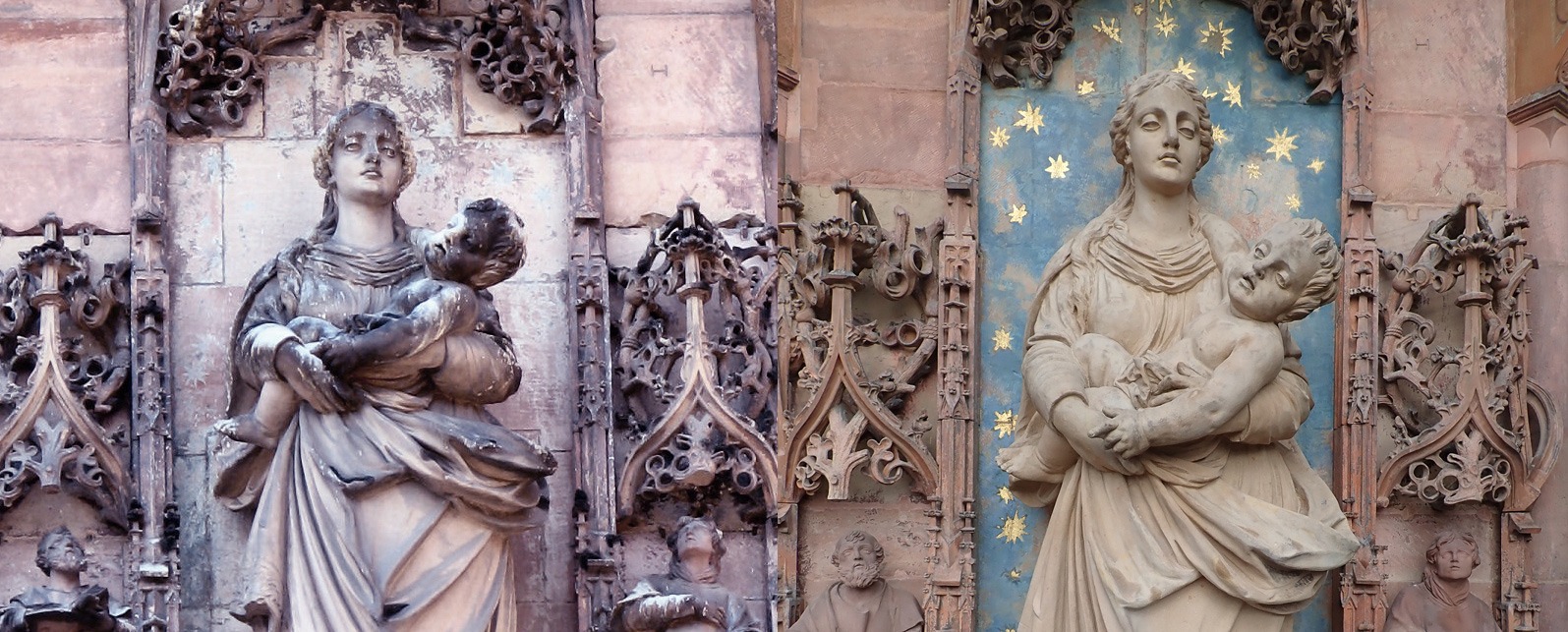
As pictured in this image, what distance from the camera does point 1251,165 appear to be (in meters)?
12.6

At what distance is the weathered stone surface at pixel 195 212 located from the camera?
10.7 meters

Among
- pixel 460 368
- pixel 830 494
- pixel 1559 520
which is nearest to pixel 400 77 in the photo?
pixel 460 368

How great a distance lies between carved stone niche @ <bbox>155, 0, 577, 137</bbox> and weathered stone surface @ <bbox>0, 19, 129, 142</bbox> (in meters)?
0.21

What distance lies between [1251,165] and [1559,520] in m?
1.71

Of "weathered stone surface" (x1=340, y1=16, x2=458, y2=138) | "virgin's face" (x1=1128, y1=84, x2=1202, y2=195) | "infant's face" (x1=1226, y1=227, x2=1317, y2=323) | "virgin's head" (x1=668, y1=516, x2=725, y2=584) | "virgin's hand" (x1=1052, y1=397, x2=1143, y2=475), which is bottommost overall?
"virgin's head" (x1=668, y1=516, x2=725, y2=584)

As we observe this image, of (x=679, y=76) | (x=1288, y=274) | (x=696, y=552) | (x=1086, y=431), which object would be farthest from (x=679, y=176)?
(x=1288, y=274)

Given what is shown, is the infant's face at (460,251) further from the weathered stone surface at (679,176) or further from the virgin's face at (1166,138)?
the virgin's face at (1166,138)

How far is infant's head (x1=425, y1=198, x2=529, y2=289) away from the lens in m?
9.97

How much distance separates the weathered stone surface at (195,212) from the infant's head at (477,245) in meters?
1.02

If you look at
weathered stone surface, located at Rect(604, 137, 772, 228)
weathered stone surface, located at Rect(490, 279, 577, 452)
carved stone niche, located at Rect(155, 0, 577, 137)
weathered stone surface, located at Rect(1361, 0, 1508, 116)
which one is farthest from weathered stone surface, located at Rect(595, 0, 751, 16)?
weathered stone surface, located at Rect(1361, 0, 1508, 116)

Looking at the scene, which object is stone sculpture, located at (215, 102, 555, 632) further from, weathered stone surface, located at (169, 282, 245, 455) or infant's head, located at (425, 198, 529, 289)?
weathered stone surface, located at (169, 282, 245, 455)

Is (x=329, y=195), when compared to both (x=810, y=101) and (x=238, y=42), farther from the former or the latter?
(x=810, y=101)

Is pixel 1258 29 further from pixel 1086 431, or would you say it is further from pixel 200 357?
pixel 200 357

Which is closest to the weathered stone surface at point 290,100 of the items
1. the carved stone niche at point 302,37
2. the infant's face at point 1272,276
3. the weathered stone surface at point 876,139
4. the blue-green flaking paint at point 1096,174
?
the carved stone niche at point 302,37
